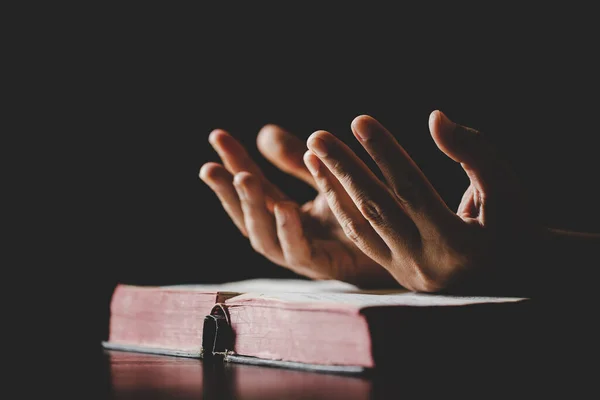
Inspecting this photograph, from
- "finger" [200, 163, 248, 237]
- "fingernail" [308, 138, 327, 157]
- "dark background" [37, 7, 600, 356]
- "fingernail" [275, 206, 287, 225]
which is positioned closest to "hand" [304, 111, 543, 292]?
"fingernail" [308, 138, 327, 157]

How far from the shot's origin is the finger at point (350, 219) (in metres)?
0.69

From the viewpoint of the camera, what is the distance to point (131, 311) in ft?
2.47

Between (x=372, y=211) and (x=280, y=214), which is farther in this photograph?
(x=280, y=214)

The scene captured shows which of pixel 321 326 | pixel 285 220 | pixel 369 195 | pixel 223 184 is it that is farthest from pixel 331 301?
pixel 223 184

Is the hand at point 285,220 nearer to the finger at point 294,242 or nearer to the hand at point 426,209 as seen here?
the finger at point 294,242

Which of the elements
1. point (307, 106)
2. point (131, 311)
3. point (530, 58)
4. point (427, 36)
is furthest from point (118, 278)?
point (530, 58)

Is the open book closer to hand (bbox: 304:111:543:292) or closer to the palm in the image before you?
hand (bbox: 304:111:543:292)

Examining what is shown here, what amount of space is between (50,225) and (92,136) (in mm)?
198

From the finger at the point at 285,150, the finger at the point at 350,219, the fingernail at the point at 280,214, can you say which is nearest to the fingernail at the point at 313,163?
the finger at the point at 350,219

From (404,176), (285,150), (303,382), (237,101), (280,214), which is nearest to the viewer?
(303,382)

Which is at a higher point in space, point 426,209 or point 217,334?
point 426,209

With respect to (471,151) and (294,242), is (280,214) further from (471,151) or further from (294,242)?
(471,151)

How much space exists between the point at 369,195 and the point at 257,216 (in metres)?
0.26

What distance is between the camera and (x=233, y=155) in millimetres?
953
